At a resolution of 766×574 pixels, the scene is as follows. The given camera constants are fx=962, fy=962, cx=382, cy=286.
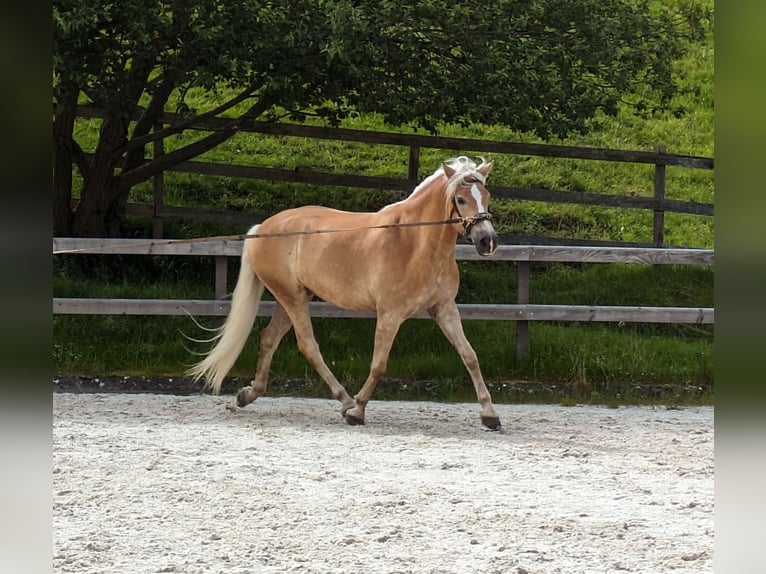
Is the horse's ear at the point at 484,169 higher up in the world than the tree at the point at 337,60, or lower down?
lower down

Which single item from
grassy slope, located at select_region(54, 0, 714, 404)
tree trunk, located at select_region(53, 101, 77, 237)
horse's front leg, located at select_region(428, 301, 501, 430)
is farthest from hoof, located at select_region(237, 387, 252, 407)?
tree trunk, located at select_region(53, 101, 77, 237)

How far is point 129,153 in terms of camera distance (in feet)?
35.5

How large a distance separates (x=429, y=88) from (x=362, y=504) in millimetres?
5508

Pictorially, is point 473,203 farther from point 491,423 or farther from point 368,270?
point 491,423

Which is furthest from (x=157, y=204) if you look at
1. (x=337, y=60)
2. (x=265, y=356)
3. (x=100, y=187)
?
(x=265, y=356)

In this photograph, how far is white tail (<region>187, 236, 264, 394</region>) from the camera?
→ 7016mm

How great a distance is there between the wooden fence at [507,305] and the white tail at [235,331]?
98 centimetres

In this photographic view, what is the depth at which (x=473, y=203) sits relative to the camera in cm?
610

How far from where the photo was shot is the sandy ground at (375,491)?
389cm

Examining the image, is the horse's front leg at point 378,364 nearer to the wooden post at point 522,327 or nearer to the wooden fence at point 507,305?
the wooden fence at point 507,305

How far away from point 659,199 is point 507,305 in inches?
151

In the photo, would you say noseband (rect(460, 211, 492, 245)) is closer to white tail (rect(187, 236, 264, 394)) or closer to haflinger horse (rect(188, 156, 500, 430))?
haflinger horse (rect(188, 156, 500, 430))

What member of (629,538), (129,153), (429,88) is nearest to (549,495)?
(629,538)

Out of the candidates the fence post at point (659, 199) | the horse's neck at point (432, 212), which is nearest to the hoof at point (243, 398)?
the horse's neck at point (432, 212)
